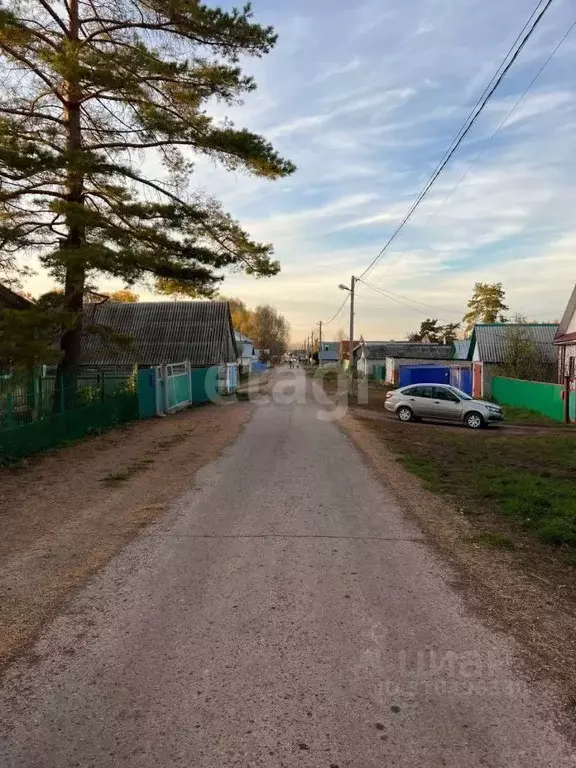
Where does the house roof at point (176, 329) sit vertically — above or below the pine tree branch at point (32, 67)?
below

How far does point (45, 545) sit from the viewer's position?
6.09 meters

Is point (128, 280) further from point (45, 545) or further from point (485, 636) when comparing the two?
point (485, 636)

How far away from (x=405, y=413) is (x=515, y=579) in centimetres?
1671

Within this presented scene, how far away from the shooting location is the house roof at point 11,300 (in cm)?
1271

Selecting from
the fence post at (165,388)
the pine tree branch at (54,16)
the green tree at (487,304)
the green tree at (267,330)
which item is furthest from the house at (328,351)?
the pine tree branch at (54,16)

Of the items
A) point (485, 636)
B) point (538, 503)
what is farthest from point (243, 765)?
point (538, 503)

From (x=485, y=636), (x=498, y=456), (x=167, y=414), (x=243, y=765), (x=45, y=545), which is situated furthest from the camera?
(x=167, y=414)

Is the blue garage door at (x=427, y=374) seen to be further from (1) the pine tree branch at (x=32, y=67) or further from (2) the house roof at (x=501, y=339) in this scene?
(1) the pine tree branch at (x=32, y=67)

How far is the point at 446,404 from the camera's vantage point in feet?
67.6

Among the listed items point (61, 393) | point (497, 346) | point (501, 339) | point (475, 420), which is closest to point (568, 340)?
point (497, 346)

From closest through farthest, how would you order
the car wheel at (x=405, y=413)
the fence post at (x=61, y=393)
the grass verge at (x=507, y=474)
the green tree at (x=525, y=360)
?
1. the grass verge at (x=507, y=474)
2. the fence post at (x=61, y=393)
3. the car wheel at (x=405, y=413)
4. the green tree at (x=525, y=360)

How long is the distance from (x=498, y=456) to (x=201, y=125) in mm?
10625

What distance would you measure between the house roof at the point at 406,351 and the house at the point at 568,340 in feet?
97.1

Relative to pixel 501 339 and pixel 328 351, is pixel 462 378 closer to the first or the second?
pixel 501 339
